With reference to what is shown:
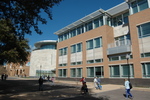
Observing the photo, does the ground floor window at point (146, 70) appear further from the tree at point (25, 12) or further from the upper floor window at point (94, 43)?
the tree at point (25, 12)

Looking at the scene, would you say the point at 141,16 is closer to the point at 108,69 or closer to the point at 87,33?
the point at 108,69

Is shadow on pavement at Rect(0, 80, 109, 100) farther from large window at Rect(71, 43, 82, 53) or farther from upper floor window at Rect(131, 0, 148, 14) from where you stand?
large window at Rect(71, 43, 82, 53)

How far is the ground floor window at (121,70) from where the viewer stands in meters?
21.7

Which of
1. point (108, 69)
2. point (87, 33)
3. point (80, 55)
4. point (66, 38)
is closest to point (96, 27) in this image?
point (87, 33)

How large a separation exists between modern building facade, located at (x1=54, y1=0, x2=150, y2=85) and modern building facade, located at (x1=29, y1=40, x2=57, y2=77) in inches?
812

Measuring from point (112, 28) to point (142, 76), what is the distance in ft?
39.7

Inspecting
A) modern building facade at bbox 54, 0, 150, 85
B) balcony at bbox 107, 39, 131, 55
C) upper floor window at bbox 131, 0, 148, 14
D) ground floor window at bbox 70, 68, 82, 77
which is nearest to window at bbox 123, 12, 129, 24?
modern building facade at bbox 54, 0, 150, 85

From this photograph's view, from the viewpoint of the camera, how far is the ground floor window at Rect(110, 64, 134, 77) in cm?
2174

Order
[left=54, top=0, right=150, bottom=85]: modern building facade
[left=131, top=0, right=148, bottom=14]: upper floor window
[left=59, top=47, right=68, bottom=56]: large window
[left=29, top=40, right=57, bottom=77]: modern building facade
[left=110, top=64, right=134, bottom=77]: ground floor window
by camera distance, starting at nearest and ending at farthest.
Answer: [left=54, top=0, right=150, bottom=85]: modern building facade < [left=131, top=0, right=148, bottom=14]: upper floor window < [left=110, top=64, right=134, bottom=77]: ground floor window < [left=59, top=47, right=68, bottom=56]: large window < [left=29, top=40, right=57, bottom=77]: modern building facade

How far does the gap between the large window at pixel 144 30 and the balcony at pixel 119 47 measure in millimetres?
2599

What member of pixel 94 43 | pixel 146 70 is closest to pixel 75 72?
pixel 94 43

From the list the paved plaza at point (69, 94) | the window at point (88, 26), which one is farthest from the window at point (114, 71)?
the window at point (88, 26)

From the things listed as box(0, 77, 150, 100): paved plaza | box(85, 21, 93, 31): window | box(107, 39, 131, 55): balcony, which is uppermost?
box(85, 21, 93, 31): window

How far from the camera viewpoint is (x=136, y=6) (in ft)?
73.5
